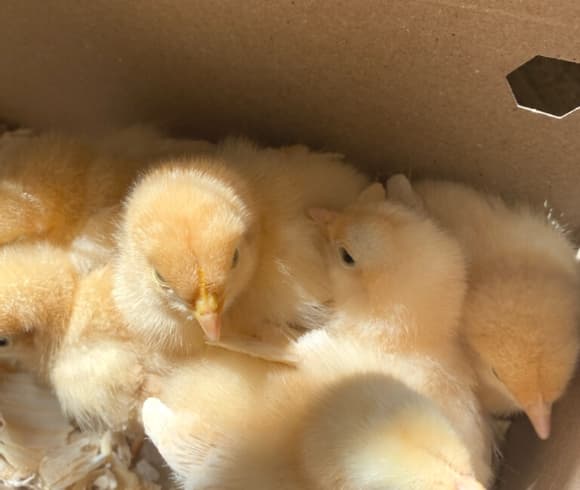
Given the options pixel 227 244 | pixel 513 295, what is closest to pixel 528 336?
pixel 513 295

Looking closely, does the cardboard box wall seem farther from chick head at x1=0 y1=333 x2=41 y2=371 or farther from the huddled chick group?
chick head at x1=0 y1=333 x2=41 y2=371

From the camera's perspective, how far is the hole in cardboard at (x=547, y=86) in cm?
135

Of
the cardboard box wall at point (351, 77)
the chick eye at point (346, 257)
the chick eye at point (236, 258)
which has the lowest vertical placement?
the chick eye at point (236, 258)

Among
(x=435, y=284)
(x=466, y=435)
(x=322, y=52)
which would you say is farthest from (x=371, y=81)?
(x=466, y=435)

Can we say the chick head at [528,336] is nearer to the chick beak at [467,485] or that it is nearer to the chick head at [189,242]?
the chick beak at [467,485]

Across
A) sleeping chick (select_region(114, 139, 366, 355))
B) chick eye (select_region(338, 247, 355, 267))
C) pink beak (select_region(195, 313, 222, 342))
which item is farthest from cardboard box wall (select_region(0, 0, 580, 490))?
pink beak (select_region(195, 313, 222, 342))

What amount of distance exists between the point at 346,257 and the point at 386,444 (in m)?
0.46

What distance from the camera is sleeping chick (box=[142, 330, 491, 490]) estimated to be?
103 cm

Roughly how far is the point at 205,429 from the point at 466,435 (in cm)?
50

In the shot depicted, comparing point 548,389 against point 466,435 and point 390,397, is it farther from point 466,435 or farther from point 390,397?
point 390,397

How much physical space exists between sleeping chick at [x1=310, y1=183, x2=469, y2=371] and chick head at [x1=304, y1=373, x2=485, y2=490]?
23 cm

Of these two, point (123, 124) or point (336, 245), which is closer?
point (336, 245)

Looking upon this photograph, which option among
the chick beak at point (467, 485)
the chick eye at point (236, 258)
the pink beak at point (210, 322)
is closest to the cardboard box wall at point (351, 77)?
the chick beak at point (467, 485)

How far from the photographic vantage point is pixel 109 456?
1.57 m
